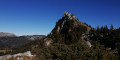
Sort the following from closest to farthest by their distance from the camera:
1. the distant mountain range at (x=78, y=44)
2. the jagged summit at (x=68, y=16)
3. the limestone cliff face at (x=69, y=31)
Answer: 1. the distant mountain range at (x=78, y=44)
2. the limestone cliff face at (x=69, y=31)
3. the jagged summit at (x=68, y=16)

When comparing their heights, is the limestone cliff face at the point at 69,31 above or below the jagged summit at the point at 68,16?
below

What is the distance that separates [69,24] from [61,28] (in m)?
9.80

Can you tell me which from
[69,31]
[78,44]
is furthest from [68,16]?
[78,44]

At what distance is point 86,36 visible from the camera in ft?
253

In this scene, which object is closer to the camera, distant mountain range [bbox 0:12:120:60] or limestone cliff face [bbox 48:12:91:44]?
distant mountain range [bbox 0:12:120:60]

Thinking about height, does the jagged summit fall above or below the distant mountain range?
above

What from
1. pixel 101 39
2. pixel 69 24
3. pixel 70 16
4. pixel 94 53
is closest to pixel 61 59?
pixel 94 53

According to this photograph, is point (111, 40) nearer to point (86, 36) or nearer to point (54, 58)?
point (86, 36)

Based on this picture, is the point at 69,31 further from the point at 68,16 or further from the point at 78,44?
the point at 78,44

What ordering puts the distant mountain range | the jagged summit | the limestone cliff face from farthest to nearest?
the jagged summit
the limestone cliff face
the distant mountain range

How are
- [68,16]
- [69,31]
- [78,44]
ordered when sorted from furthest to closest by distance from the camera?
[68,16] → [69,31] → [78,44]

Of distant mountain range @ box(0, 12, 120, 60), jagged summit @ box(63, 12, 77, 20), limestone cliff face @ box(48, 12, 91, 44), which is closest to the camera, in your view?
distant mountain range @ box(0, 12, 120, 60)

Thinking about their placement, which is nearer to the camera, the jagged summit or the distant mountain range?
the distant mountain range

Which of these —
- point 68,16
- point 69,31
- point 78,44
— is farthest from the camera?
point 68,16
